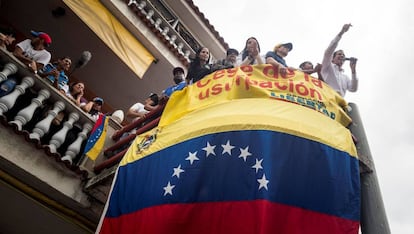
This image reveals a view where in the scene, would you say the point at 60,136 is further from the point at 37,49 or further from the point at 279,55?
the point at 279,55

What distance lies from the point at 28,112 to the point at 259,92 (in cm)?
253

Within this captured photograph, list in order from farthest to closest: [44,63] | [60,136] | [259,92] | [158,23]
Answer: [158,23] < [44,63] < [60,136] < [259,92]

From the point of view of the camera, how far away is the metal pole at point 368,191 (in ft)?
7.70

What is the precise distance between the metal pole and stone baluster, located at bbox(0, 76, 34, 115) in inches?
135

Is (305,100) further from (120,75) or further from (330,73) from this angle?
(120,75)

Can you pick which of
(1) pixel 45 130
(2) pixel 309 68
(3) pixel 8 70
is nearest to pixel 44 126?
(1) pixel 45 130

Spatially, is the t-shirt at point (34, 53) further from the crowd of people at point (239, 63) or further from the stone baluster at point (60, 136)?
the stone baluster at point (60, 136)

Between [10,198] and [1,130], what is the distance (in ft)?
3.18

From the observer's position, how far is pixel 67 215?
4484 mm

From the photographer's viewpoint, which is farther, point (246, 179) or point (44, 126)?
point (44, 126)

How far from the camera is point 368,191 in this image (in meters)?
2.65

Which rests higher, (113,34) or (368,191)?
(113,34)

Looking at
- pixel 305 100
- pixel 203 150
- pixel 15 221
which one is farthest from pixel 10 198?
pixel 305 100

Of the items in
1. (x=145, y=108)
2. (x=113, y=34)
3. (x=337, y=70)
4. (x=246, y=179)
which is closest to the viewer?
(x=246, y=179)
